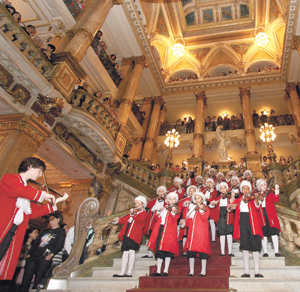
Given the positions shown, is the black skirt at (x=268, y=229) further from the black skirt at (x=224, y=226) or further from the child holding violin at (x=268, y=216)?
the black skirt at (x=224, y=226)

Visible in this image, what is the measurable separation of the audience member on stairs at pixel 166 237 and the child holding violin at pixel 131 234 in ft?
0.83

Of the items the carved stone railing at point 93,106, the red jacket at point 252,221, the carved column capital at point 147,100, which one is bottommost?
the red jacket at point 252,221

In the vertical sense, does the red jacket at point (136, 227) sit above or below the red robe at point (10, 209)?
above

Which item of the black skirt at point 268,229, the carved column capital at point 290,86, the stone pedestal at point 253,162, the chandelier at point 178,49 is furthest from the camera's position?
the chandelier at point 178,49

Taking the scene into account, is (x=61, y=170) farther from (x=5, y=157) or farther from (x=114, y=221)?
(x=114, y=221)

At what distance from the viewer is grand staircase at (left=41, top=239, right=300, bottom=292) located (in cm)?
303

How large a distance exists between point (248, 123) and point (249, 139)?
1297 millimetres

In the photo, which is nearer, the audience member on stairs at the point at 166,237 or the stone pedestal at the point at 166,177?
the audience member on stairs at the point at 166,237

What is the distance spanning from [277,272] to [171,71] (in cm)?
1781

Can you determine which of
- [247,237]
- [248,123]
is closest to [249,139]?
[248,123]

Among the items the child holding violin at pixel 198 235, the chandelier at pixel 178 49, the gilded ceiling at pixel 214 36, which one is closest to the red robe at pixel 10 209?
the child holding violin at pixel 198 235

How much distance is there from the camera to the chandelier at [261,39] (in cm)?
1709

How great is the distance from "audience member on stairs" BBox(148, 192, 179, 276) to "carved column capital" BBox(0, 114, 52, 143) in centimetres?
373

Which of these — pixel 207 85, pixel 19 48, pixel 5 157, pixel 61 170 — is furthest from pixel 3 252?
pixel 207 85
